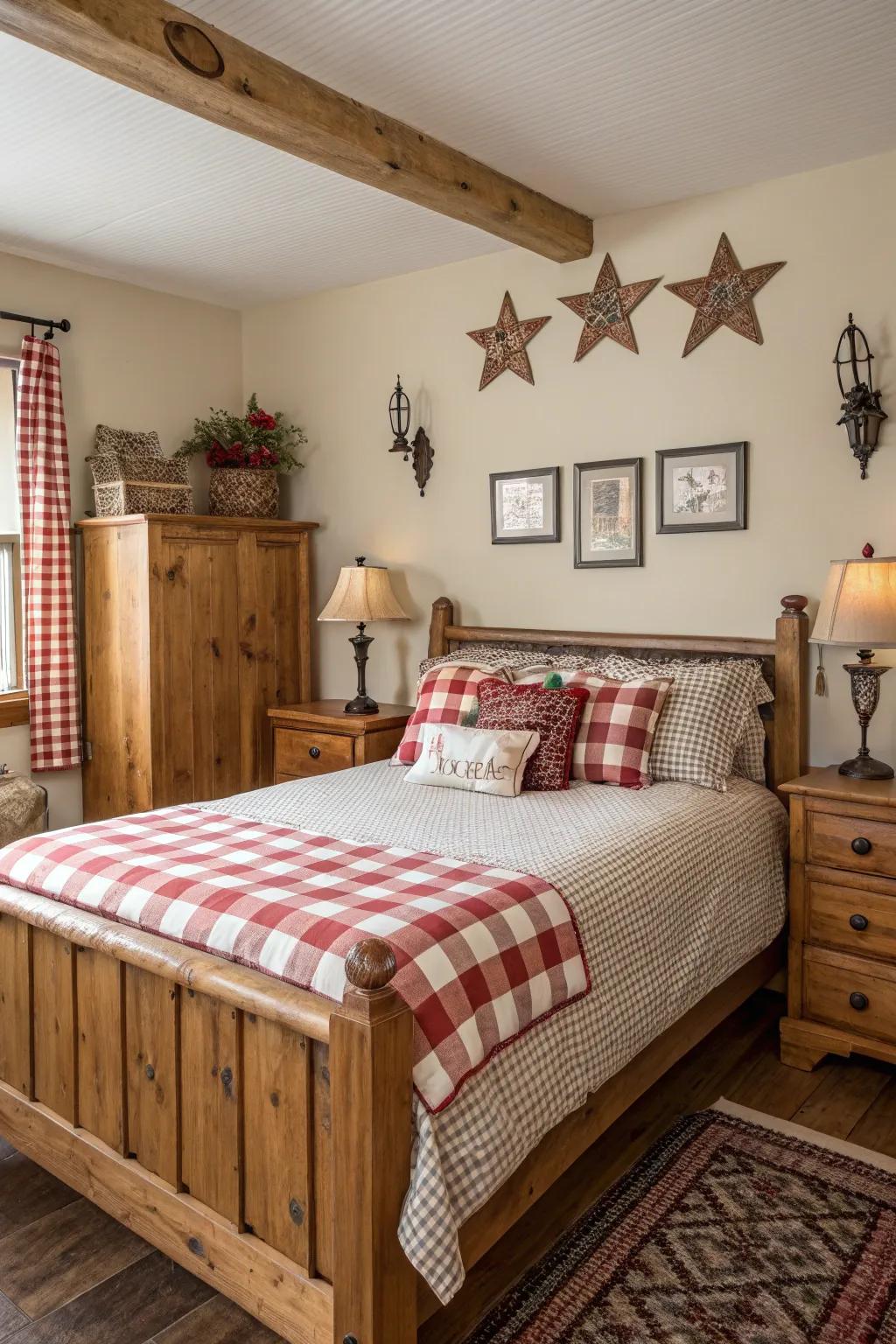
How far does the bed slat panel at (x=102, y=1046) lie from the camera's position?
1.97m

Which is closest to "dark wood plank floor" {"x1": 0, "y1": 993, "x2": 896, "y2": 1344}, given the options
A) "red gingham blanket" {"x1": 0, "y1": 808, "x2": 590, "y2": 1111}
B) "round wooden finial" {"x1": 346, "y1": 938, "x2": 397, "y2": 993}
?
"red gingham blanket" {"x1": 0, "y1": 808, "x2": 590, "y2": 1111}

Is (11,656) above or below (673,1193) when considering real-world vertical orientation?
above

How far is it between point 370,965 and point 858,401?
91.1 inches

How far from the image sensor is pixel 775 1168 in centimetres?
225

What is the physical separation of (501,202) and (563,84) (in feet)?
1.85

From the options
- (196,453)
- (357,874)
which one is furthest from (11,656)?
(357,874)

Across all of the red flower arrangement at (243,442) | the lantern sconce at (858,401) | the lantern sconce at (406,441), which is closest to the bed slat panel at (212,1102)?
the lantern sconce at (858,401)

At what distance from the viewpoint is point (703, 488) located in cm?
332

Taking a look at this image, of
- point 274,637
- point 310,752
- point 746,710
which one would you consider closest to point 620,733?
point 746,710

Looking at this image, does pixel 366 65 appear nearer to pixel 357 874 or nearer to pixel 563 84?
pixel 563 84

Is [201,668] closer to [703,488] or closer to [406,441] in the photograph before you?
[406,441]

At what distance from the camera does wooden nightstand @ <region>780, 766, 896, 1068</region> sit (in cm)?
262

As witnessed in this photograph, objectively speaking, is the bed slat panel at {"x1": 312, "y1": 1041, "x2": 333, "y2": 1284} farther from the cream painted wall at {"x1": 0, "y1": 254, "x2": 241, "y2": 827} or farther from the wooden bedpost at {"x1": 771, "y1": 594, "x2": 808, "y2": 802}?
the cream painted wall at {"x1": 0, "y1": 254, "x2": 241, "y2": 827}

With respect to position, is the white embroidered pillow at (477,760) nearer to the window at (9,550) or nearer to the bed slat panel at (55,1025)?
the bed slat panel at (55,1025)
